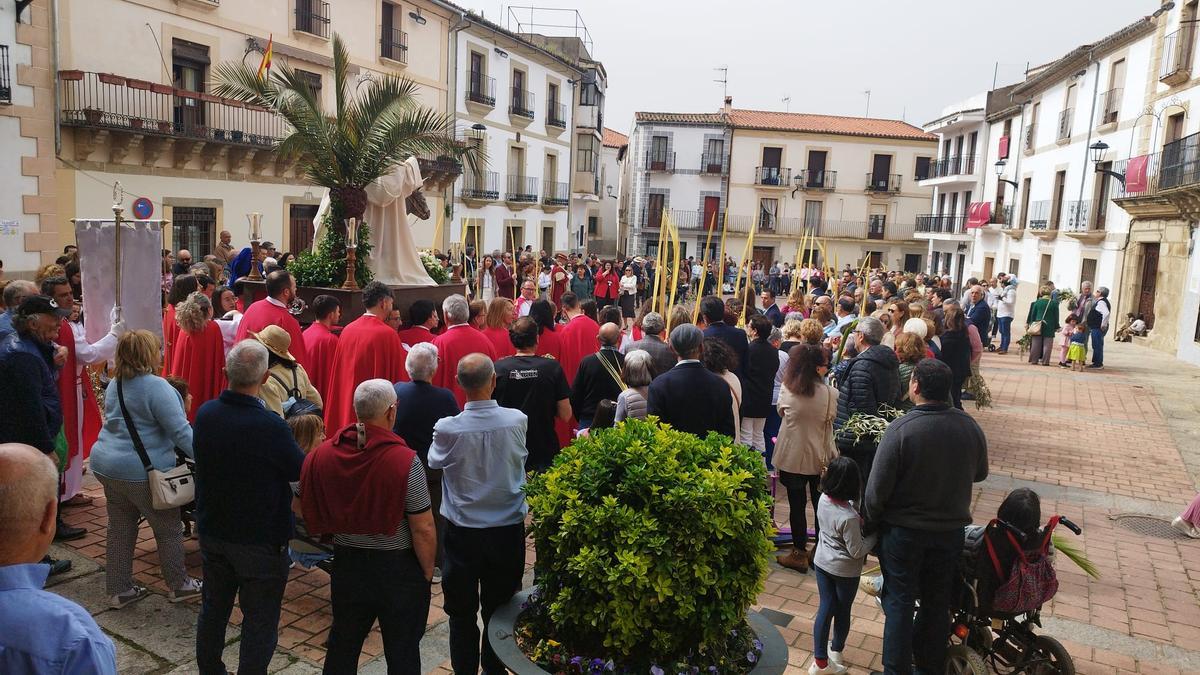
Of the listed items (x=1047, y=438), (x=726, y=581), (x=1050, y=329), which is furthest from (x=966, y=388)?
(x=726, y=581)

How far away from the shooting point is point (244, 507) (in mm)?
3604

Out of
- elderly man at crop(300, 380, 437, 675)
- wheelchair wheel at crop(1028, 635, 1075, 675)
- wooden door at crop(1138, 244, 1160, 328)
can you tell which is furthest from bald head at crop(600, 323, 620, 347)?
wooden door at crop(1138, 244, 1160, 328)

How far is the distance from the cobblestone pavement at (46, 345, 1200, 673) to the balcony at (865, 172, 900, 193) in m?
35.0

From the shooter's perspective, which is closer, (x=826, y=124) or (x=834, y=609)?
(x=834, y=609)

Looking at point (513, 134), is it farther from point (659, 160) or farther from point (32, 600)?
point (32, 600)

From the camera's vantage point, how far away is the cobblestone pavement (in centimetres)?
444

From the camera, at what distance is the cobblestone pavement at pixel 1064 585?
4438mm

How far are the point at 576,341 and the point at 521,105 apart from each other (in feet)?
80.5

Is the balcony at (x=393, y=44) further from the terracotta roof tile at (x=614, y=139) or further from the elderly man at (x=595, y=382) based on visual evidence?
the terracotta roof tile at (x=614, y=139)

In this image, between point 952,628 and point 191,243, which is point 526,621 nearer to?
point 952,628

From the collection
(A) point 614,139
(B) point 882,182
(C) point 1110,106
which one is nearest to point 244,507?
(C) point 1110,106

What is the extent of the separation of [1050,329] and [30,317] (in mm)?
17701

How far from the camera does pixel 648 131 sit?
43.9 metres

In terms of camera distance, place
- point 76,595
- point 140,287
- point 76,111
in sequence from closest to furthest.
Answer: point 76,595
point 140,287
point 76,111
